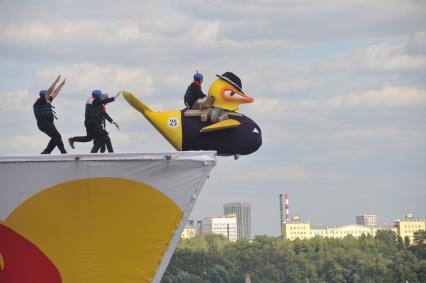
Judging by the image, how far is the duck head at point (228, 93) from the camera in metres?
17.6

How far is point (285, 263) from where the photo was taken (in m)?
185

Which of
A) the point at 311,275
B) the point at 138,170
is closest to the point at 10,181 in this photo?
the point at 138,170

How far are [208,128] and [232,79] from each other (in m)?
1.33

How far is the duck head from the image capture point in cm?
1764

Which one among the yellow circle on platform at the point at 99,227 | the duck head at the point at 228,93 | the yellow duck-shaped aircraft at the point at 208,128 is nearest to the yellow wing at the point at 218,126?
the yellow duck-shaped aircraft at the point at 208,128

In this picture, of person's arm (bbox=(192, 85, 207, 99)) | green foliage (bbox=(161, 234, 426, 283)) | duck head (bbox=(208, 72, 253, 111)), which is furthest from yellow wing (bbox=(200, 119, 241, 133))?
green foliage (bbox=(161, 234, 426, 283))

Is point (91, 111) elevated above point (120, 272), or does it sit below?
above

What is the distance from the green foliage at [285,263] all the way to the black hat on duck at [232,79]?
139305mm

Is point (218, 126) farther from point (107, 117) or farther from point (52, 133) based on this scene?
point (52, 133)

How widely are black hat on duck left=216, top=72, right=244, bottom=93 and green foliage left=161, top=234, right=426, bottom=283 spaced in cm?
13930

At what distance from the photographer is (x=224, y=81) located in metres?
17.8

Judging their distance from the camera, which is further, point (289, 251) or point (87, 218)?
point (289, 251)

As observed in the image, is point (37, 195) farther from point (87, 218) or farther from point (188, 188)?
point (188, 188)

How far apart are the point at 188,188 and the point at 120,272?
1440mm
